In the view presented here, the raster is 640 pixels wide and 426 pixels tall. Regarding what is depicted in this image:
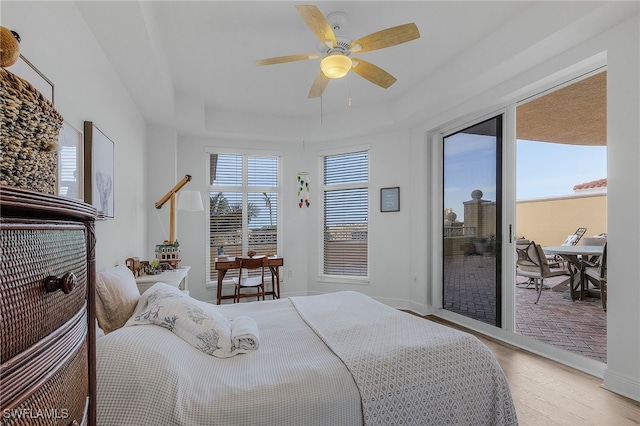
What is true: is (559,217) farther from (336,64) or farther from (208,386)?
(208,386)

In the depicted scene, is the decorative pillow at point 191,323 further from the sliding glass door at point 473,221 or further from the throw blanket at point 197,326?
the sliding glass door at point 473,221

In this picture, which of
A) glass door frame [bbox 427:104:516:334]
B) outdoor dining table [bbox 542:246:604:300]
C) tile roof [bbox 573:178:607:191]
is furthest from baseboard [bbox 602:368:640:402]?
tile roof [bbox 573:178:607:191]

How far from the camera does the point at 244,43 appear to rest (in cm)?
299

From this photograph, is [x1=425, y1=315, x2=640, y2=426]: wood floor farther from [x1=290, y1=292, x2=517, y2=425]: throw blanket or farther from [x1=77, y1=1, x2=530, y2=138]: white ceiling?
[x1=77, y1=1, x2=530, y2=138]: white ceiling

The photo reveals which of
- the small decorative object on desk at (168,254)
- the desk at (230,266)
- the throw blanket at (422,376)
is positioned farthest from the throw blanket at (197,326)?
the desk at (230,266)

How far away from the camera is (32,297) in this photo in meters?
0.47

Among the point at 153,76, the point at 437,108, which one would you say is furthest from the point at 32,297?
the point at 437,108

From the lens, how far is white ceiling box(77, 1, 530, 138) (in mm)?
2434

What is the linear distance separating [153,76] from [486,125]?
3312mm

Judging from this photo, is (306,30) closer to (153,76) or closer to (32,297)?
(153,76)

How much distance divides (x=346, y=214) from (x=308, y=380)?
395 centimetres

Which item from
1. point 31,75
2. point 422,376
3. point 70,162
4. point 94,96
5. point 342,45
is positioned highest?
point 342,45

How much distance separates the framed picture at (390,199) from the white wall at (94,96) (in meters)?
3.12

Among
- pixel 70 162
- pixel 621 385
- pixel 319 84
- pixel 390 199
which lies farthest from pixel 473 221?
pixel 70 162
